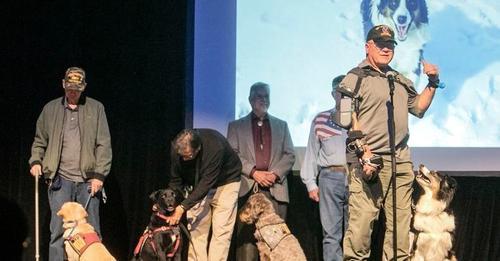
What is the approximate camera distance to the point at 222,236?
17.9ft

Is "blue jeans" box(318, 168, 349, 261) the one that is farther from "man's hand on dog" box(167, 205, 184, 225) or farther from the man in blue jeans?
"man's hand on dog" box(167, 205, 184, 225)

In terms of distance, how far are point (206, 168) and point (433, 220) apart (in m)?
1.59

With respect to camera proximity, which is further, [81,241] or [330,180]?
[330,180]

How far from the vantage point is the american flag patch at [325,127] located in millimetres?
5656

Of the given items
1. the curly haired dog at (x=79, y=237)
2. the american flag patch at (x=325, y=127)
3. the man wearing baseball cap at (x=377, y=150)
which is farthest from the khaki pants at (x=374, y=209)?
the curly haired dog at (x=79, y=237)

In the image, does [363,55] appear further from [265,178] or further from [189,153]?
[189,153]

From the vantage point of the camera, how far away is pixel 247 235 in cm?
592

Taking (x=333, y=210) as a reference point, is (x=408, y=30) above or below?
above

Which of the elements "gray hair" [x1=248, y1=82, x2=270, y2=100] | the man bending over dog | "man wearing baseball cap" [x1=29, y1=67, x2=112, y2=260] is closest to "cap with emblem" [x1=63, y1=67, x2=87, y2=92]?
"man wearing baseball cap" [x1=29, y1=67, x2=112, y2=260]

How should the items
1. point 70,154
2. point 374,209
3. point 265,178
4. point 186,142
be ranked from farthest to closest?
point 265,178, point 70,154, point 186,142, point 374,209

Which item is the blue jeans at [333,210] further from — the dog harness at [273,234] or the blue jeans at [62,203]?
the blue jeans at [62,203]

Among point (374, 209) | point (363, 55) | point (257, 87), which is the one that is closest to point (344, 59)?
point (363, 55)

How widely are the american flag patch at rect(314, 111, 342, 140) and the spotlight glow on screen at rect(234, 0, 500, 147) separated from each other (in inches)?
11.2

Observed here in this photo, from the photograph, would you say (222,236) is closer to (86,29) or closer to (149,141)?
(149,141)
